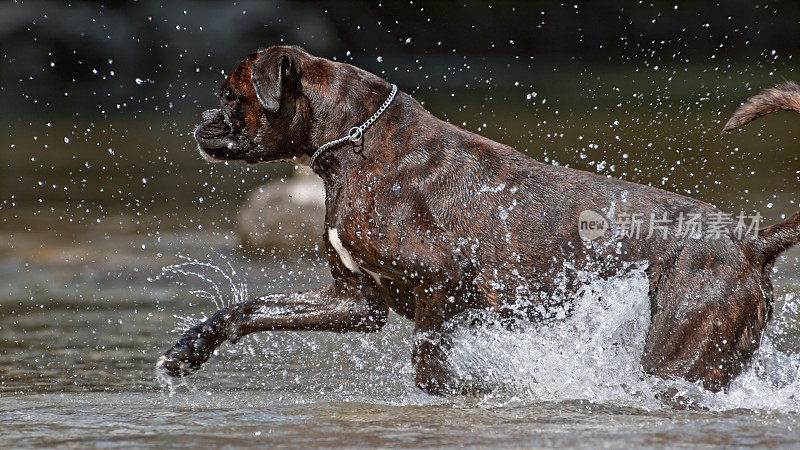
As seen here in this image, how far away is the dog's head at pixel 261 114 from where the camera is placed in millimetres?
4594

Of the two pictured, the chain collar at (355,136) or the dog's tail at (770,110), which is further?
the chain collar at (355,136)

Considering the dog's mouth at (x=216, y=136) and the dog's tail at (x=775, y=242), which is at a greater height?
the dog's mouth at (x=216, y=136)

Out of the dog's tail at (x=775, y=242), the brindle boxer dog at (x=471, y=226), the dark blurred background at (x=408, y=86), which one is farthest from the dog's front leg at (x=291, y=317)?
the dark blurred background at (x=408, y=86)

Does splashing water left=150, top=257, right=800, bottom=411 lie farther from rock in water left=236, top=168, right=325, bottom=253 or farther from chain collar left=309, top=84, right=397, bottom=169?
rock in water left=236, top=168, right=325, bottom=253

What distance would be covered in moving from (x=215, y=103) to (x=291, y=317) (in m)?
14.5

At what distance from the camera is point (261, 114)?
15.5 ft

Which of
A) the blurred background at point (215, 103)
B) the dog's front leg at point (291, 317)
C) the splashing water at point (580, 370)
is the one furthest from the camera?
the blurred background at point (215, 103)

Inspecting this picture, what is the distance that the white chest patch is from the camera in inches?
179

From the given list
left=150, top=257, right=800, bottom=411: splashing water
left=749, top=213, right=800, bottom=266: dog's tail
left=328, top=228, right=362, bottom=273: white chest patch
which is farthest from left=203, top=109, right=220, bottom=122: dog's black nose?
left=749, top=213, right=800, bottom=266: dog's tail

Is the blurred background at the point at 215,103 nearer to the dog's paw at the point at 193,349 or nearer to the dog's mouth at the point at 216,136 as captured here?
the dog's paw at the point at 193,349

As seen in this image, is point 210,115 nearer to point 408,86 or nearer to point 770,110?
point 770,110

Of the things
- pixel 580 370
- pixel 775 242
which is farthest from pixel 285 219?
pixel 775 242

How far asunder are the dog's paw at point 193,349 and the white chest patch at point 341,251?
0.79 m

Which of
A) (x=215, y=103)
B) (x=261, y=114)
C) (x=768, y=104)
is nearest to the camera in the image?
(x=768, y=104)
